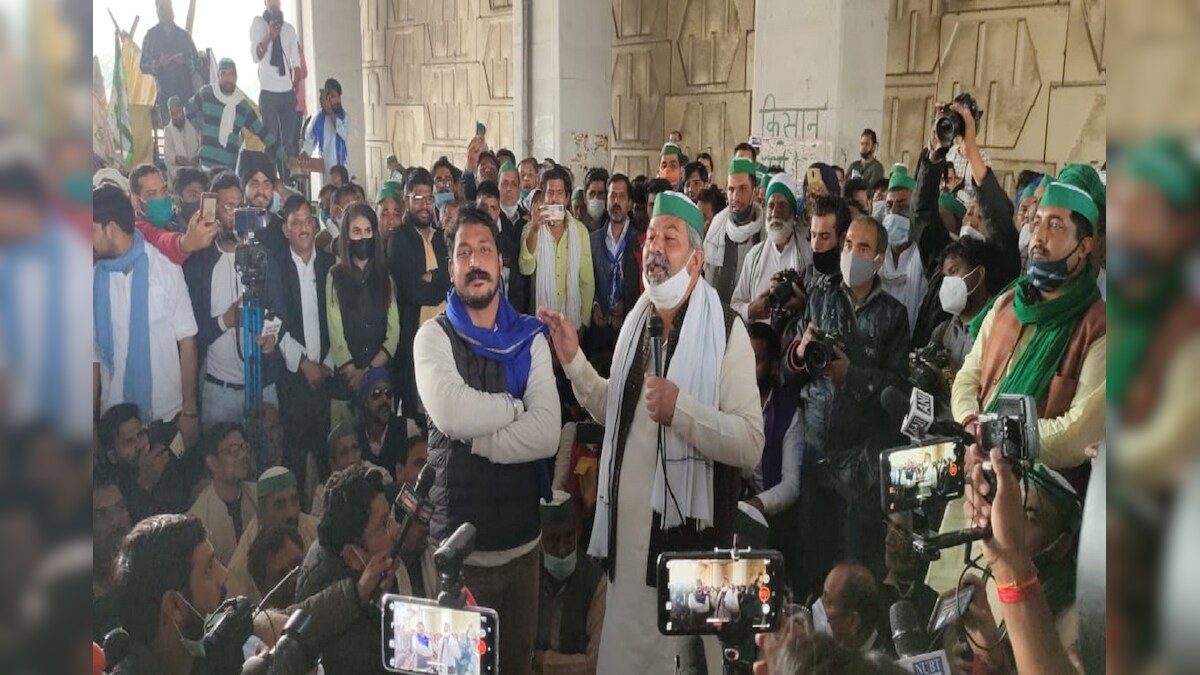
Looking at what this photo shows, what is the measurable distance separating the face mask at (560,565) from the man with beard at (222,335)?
149 cm

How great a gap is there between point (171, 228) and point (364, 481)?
73.3 inches

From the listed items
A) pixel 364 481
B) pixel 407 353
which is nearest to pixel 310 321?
pixel 407 353

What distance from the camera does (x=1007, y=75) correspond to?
8.92 m

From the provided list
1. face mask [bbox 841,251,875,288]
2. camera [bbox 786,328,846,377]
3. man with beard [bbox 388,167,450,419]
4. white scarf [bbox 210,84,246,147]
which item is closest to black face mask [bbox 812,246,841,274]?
face mask [bbox 841,251,875,288]

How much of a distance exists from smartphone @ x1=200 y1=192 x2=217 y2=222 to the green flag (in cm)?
297

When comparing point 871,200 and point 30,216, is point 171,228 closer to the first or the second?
point 30,216

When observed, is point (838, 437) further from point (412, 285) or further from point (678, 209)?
point (412, 285)

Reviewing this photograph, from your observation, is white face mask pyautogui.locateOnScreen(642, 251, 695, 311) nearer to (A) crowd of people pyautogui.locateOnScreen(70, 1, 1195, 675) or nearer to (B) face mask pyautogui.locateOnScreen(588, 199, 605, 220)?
(A) crowd of people pyautogui.locateOnScreen(70, 1, 1195, 675)

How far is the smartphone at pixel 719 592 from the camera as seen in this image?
2.41m

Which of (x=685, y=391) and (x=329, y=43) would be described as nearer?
(x=685, y=391)

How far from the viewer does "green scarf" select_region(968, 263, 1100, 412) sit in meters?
2.81

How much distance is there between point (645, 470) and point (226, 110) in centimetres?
522

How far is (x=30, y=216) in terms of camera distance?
1.74ft

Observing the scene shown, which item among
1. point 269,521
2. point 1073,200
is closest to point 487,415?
point 269,521
